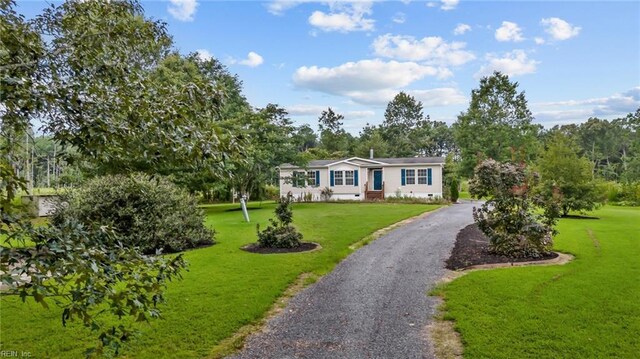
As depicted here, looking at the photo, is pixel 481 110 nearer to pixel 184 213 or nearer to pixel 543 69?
pixel 543 69

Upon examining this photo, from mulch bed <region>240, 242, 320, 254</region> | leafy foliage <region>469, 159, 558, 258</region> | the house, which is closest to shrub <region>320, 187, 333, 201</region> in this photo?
the house

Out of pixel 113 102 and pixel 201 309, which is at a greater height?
pixel 113 102

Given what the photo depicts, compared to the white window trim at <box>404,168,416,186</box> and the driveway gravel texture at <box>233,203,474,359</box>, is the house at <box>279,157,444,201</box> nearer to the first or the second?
the white window trim at <box>404,168,416,186</box>

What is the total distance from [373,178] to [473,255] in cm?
2071

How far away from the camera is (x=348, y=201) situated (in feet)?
89.5

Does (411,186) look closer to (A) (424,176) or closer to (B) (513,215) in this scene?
(A) (424,176)

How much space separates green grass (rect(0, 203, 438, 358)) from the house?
60.5ft

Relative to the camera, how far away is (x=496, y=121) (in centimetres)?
3844

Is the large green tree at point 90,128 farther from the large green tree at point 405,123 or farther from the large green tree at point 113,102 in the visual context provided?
the large green tree at point 405,123

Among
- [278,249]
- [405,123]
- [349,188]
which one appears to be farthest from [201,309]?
[405,123]

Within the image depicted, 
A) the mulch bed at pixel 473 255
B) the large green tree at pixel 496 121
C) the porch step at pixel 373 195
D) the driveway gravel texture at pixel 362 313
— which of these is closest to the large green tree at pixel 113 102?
the driveway gravel texture at pixel 362 313

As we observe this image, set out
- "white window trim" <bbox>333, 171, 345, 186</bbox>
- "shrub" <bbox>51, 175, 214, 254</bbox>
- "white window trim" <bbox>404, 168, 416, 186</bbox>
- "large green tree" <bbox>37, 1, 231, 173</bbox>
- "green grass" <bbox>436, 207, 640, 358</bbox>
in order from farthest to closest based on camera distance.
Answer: "white window trim" <bbox>333, 171, 345, 186</bbox>, "white window trim" <bbox>404, 168, 416, 186</bbox>, "shrub" <bbox>51, 175, 214, 254</bbox>, "green grass" <bbox>436, 207, 640, 358</bbox>, "large green tree" <bbox>37, 1, 231, 173</bbox>

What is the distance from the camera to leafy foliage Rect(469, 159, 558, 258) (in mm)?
8969

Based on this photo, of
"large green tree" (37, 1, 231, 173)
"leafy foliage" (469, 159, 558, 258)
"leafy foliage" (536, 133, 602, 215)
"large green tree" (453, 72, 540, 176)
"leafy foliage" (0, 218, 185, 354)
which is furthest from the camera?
"large green tree" (453, 72, 540, 176)
